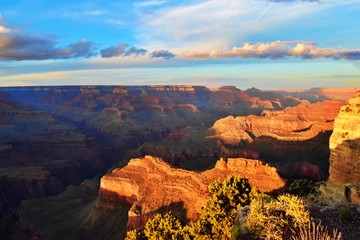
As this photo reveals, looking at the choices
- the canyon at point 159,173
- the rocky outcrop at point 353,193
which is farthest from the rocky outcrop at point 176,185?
the rocky outcrop at point 353,193

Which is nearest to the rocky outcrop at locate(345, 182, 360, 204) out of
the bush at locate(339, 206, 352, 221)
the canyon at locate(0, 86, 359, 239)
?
the bush at locate(339, 206, 352, 221)

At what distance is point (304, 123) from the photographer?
7087 inches

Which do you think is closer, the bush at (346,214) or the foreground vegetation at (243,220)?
the foreground vegetation at (243,220)

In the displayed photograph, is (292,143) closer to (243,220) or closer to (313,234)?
(243,220)

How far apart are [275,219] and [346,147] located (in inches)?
1173

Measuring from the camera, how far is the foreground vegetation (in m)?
22.0

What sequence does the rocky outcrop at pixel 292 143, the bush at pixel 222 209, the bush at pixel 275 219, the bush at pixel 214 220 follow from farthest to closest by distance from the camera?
the rocky outcrop at pixel 292 143 → the bush at pixel 214 220 → the bush at pixel 222 209 → the bush at pixel 275 219

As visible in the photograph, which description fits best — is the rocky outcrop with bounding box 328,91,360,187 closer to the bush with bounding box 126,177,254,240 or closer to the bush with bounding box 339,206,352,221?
the bush with bounding box 126,177,254,240

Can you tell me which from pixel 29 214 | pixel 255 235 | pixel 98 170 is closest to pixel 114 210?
pixel 29 214

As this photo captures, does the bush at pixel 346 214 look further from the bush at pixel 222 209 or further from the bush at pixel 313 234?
the bush at pixel 222 209

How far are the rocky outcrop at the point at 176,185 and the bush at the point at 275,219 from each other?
126ft

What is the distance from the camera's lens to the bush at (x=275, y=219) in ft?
72.0

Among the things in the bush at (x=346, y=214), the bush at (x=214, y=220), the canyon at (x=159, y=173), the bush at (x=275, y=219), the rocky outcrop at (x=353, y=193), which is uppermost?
the bush at (x=275, y=219)

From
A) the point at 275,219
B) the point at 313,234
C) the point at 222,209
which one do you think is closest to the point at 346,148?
the point at 222,209
